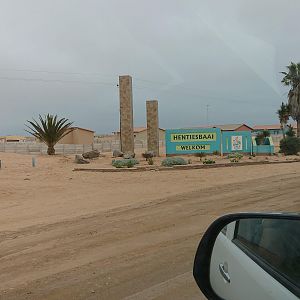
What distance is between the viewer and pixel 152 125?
37844mm

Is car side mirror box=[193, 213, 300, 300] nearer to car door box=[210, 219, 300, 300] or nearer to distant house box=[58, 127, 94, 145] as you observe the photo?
car door box=[210, 219, 300, 300]

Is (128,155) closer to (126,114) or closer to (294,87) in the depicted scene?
(126,114)

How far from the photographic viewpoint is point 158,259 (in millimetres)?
6758

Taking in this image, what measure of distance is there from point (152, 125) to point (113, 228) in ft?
94.9

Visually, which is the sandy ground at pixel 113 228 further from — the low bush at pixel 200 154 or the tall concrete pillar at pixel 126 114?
the tall concrete pillar at pixel 126 114

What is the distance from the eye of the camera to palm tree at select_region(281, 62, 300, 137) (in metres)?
58.2

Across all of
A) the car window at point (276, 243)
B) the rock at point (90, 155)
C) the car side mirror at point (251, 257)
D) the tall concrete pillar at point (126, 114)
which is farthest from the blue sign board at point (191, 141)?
the car window at point (276, 243)

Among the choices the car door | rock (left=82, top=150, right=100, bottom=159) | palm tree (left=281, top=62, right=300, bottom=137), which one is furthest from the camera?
palm tree (left=281, top=62, right=300, bottom=137)

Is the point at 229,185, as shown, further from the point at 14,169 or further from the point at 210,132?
the point at 210,132

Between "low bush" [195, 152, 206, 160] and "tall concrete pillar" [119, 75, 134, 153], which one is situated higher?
"tall concrete pillar" [119, 75, 134, 153]

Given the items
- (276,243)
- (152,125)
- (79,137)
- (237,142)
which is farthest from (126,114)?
(276,243)

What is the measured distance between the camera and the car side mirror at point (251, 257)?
205 centimetres

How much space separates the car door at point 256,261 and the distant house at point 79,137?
2477 inches

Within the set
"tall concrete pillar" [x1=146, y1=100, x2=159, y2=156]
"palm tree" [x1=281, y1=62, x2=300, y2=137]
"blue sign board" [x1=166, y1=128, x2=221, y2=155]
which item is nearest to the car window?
"blue sign board" [x1=166, y1=128, x2=221, y2=155]
